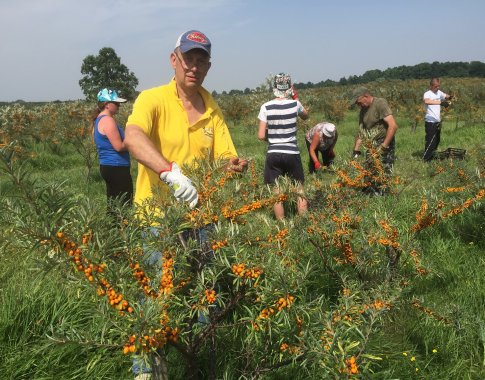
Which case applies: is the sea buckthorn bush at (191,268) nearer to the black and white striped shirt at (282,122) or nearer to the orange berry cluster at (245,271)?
the orange berry cluster at (245,271)

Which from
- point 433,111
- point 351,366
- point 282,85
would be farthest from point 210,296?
point 433,111

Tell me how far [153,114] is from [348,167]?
5.76ft

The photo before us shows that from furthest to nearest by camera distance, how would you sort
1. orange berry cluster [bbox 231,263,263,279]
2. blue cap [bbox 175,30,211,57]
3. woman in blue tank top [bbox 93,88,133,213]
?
woman in blue tank top [bbox 93,88,133,213] < blue cap [bbox 175,30,211,57] < orange berry cluster [bbox 231,263,263,279]

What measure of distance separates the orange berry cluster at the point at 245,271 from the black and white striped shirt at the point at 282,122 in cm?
367

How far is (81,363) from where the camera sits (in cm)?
250

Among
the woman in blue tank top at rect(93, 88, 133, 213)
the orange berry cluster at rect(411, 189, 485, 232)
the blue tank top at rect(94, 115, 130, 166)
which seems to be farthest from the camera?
the blue tank top at rect(94, 115, 130, 166)

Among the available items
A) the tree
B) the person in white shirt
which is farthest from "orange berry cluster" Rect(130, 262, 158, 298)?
the tree

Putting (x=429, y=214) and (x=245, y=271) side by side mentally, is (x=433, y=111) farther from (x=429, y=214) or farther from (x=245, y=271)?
(x=245, y=271)

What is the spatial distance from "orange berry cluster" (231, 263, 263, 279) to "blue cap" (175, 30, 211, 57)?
149 cm

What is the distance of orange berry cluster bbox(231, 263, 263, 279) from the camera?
1.47 metres

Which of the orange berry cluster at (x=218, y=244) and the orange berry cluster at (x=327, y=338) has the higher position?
the orange berry cluster at (x=218, y=244)

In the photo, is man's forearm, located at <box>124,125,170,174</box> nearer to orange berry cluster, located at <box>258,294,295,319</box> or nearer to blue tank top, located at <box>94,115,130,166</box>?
orange berry cluster, located at <box>258,294,295,319</box>

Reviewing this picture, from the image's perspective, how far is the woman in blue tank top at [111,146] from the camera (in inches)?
187

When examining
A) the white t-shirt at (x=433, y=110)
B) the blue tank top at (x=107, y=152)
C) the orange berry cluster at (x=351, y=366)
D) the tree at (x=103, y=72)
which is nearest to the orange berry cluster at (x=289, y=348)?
the orange berry cluster at (x=351, y=366)
